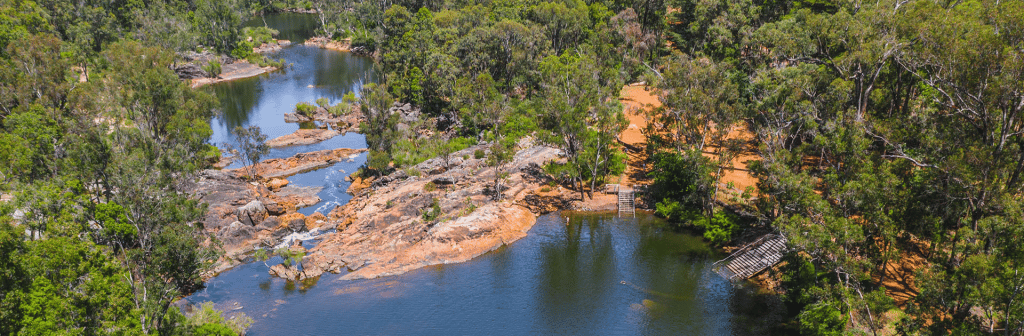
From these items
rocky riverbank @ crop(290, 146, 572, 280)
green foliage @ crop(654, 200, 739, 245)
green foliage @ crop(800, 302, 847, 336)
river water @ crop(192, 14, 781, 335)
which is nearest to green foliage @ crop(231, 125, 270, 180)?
rocky riverbank @ crop(290, 146, 572, 280)

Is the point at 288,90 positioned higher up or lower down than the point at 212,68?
lower down

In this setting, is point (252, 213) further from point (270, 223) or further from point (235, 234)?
point (235, 234)

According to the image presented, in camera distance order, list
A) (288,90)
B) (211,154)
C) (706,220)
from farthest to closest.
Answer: (288,90), (211,154), (706,220)

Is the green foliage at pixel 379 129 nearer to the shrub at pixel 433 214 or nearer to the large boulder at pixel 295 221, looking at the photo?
the large boulder at pixel 295 221

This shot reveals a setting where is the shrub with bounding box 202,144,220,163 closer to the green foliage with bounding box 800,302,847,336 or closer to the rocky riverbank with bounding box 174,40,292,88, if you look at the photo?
the rocky riverbank with bounding box 174,40,292,88

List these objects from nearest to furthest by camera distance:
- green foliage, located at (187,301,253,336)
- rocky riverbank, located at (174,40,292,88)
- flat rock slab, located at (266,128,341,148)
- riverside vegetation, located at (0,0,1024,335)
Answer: riverside vegetation, located at (0,0,1024,335), green foliage, located at (187,301,253,336), flat rock slab, located at (266,128,341,148), rocky riverbank, located at (174,40,292,88)

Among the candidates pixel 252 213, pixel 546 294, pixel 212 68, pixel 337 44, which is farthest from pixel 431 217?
pixel 337 44

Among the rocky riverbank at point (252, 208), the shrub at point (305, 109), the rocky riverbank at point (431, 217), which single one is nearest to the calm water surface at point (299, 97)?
the rocky riverbank at point (252, 208)

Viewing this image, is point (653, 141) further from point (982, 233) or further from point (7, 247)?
point (7, 247)
